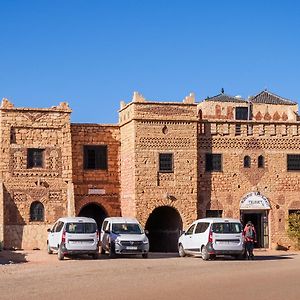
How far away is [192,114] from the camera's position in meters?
38.1

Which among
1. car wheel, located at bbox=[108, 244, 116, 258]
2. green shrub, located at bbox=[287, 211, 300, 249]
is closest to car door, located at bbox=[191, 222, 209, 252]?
car wheel, located at bbox=[108, 244, 116, 258]

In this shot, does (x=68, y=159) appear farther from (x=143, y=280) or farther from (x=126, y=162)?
(x=143, y=280)

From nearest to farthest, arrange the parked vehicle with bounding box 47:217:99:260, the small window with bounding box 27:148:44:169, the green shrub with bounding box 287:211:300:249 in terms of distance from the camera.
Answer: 1. the parked vehicle with bounding box 47:217:99:260
2. the small window with bounding box 27:148:44:169
3. the green shrub with bounding box 287:211:300:249

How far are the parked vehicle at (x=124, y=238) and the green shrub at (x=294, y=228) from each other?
11391 millimetres

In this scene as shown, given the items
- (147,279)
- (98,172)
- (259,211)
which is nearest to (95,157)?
(98,172)

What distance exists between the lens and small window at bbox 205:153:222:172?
38906 millimetres

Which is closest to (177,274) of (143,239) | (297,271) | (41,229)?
(297,271)

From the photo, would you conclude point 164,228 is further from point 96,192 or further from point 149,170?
point 149,170

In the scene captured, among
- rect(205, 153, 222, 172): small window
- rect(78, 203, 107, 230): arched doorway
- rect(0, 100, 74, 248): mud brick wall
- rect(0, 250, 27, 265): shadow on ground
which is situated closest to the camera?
rect(0, 250, 27, 265): shadow on ground

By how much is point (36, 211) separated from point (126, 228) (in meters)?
8.79

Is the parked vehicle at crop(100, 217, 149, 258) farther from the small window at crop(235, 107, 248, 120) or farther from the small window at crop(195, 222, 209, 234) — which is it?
the small window at crop(235, 107, 248, 120)

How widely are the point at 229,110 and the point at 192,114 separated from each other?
596 inches

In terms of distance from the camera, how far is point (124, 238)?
2966 centimetres

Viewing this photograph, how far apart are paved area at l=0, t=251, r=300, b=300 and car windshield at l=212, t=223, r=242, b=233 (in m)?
1.22
